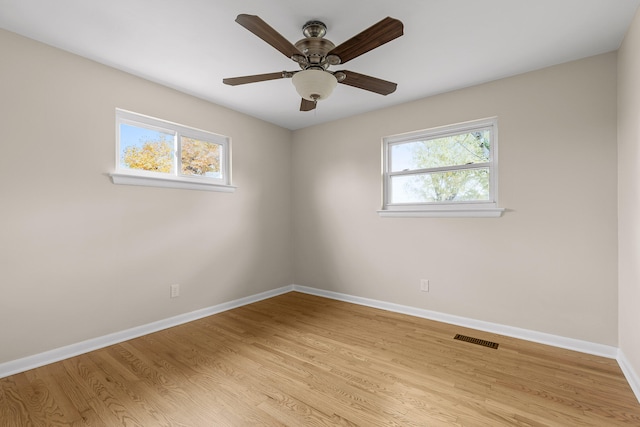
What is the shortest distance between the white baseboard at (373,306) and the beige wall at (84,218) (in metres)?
0.07

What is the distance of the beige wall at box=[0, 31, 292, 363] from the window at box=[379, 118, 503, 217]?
2.14 m

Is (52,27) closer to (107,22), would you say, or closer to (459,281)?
(107,22)

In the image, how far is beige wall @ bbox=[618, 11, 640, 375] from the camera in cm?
189

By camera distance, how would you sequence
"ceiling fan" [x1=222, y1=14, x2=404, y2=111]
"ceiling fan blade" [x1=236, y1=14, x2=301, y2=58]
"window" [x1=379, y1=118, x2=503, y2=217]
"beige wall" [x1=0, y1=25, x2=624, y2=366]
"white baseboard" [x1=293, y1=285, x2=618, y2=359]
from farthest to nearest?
"window" [x1=379, y1=118, x2=503, y2=217] < "white baseboard" [x1=293, y1=285, x2=618, y2=359] < "beige wall" [x1=0, y1=25, x2=624, y2=366] < "ceiling fan" [x1=222, y1=14, x2=404, y2=111] < "ceiling fan blade" [x1=236, y1=14, x2=301, y2=58]

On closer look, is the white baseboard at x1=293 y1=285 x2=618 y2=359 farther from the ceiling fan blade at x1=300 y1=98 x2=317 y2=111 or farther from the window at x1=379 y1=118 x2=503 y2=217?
the ceiling fan blade at x1=300 y1=98 x2=317 y2=111

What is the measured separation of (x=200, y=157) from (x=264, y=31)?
2.16 meters

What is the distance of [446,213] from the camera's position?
10.3 feet

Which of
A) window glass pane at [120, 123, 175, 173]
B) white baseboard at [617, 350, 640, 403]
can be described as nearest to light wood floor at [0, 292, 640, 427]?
white baseboard at [617, 350, 640, 403]

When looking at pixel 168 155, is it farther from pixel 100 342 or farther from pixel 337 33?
pixel 337 33

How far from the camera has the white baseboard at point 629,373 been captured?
1.86m

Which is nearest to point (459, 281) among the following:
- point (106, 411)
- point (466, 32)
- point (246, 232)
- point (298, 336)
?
point (298, 336)

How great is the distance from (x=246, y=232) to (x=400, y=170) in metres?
2.15

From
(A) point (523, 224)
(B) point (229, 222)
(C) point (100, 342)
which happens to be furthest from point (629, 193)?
(C) point (100, 342)

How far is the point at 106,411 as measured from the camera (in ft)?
5.60
